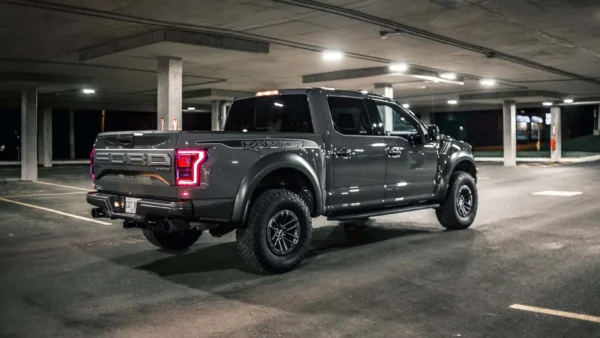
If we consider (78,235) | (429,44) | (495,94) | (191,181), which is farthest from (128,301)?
(495,94)

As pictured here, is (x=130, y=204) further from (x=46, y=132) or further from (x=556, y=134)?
(x=556, y=134)

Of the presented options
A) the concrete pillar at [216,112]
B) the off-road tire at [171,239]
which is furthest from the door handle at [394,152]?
the concrete pillar at [216,112]

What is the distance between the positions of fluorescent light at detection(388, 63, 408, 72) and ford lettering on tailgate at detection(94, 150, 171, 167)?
42.7 ft

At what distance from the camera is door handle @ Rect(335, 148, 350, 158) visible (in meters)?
7.47

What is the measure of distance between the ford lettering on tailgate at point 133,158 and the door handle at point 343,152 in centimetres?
230

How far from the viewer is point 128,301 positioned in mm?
5559

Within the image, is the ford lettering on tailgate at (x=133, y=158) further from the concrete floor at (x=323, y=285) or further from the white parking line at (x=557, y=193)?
the white parking line at (x=557, y=193)

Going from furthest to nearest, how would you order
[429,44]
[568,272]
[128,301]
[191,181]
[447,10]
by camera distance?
[429,44]
[447,10]
[568,272]
[191,181]
[128,301]

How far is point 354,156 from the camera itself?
7.66 m

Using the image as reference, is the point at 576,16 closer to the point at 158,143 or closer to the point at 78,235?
the point at 158,143

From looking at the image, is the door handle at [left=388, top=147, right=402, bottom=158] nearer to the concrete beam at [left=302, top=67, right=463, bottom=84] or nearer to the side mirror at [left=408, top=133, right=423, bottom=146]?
the side mirror at [left=408, top=133, right=423, bottom=146]

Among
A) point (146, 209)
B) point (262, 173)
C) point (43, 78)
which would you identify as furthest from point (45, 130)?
point (262, 173)

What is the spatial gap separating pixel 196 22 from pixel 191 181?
6983 millimetres

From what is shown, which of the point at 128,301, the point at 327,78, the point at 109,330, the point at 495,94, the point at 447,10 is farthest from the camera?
the point at 495,94
